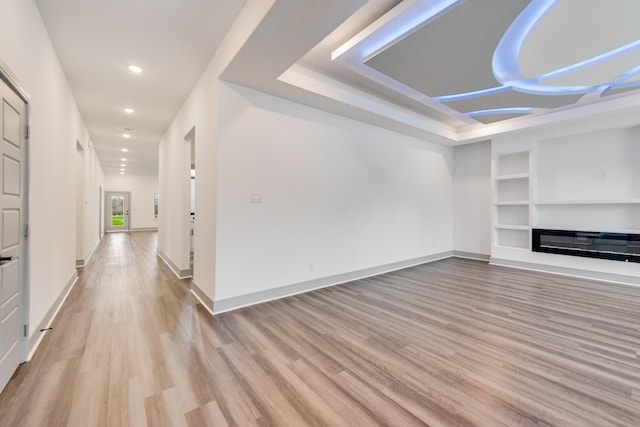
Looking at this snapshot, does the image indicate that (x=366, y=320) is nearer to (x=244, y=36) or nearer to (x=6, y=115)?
(x=244, y=36)

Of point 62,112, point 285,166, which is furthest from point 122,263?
point 285,166

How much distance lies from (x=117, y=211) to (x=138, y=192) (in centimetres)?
135

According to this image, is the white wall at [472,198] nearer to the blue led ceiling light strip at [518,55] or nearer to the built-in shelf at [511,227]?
the built-in shelf at [511,227]

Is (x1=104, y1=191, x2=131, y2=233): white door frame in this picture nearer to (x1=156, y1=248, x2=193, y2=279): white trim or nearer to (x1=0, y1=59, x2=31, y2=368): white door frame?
(x1=156, y1=248, x2=193, y2=279): white trim

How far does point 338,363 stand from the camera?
220 cm

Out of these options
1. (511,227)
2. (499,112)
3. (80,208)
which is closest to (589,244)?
(511,227)

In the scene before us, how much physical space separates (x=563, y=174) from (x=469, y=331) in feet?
16.0

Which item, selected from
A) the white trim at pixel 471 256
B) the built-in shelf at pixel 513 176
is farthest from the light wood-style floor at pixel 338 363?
the built-in shelf at pixel 513 176

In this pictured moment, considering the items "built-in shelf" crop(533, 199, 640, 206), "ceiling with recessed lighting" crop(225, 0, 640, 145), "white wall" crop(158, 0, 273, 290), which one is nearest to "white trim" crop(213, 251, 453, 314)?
"white wall" crop(158, 0, 273, 290)

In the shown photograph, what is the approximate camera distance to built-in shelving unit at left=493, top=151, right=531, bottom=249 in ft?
19.7

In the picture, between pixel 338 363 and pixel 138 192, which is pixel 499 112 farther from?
pixel 138 192

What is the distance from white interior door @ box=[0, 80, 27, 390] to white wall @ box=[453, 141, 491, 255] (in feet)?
25.5

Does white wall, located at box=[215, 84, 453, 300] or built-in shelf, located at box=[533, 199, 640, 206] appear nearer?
white wall, located at box=[215, 84, 453, 300]

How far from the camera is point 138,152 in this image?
8.91 m
